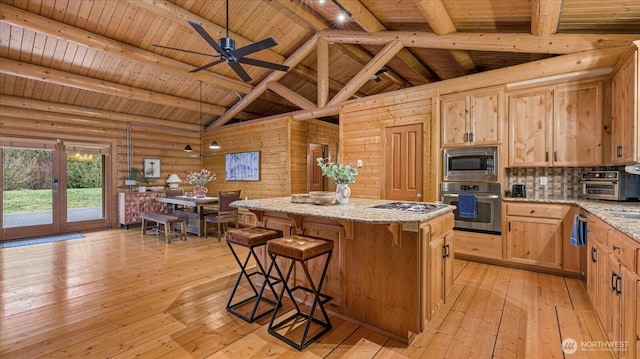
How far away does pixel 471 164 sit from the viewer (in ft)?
13.2

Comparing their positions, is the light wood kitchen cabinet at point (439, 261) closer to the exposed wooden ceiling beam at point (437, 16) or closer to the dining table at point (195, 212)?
the exposed wooden ceiling beam at point (437, 16)

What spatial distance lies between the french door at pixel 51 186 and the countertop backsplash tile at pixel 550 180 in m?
8.51

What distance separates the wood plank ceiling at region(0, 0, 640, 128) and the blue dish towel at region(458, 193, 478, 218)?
6.42 feet

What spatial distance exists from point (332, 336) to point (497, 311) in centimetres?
156

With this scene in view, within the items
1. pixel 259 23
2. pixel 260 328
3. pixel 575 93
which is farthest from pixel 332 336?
pixel 259 23

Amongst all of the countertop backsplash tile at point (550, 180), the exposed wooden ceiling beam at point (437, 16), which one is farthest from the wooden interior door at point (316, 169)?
the countertop backsplash tile at point (550, 180)

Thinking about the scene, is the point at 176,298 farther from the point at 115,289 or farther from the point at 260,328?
the point at 260,328

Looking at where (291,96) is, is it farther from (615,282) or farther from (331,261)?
(615,282)

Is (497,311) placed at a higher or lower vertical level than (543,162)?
lower

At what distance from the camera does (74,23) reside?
4.33 m

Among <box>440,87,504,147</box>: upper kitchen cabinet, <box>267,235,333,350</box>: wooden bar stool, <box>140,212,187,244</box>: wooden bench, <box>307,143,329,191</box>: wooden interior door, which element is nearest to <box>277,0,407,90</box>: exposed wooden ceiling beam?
<box>440,87,504,147</box>: upper kitchen cabinet

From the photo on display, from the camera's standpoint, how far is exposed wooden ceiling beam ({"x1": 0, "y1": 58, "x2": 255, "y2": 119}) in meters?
4.84

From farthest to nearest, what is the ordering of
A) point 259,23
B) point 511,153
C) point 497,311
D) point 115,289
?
point 259,23, point 511,153, point 115,289, point 497,311

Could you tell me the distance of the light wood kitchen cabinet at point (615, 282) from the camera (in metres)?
1.55
